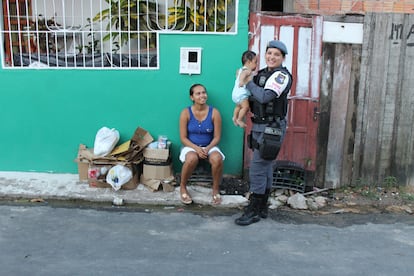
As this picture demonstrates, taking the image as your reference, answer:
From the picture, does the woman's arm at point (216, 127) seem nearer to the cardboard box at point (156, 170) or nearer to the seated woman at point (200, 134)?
the seated woman at point (200, 134)

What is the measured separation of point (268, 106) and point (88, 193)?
7.29 feet

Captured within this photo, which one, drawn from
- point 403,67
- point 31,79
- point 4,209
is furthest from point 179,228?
point 403,67

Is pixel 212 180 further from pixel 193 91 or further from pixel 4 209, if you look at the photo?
pixel 4 209

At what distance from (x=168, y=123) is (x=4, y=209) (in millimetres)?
1962

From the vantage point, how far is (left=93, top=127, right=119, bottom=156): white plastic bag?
4816mm

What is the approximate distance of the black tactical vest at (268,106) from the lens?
154 inches

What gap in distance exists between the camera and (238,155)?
5.21 metres

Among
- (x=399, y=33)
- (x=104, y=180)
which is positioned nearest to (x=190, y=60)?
(x=104, y=180)

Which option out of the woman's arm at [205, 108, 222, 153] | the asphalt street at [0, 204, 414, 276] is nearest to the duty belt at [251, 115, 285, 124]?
the woman's arm at [205, 108, 222, 153]

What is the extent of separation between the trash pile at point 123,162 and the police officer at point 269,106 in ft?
3.90

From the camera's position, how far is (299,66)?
484 cm

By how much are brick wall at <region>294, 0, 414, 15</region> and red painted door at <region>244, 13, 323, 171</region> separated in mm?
905

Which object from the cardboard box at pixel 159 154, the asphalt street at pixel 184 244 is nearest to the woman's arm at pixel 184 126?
the cardboard box at pixel 159 154

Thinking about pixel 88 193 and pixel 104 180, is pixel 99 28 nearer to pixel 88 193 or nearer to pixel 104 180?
pixel 104 180
